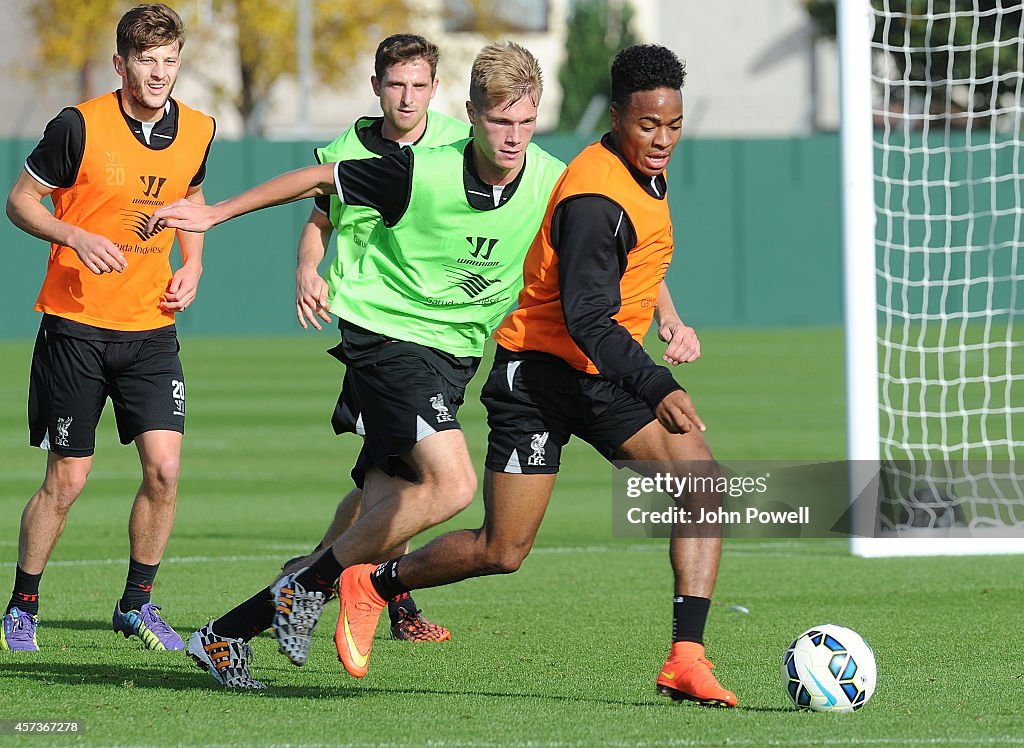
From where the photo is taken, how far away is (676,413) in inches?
214

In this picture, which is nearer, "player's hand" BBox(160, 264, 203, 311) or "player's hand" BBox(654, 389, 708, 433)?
"player's hand" BBox(654, 389, 708, 433)

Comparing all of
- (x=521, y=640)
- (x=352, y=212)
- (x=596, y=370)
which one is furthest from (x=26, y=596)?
(x=596, y=370)

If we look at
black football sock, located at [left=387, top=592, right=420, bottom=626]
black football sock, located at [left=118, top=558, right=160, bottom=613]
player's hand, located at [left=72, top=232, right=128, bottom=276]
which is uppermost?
player's hand, located at [left=72, top=232, right=128, bottom=276]

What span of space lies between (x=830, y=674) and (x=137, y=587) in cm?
301

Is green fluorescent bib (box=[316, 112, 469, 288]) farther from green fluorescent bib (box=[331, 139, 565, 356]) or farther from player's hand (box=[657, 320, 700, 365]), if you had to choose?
player's hand (box=[657, 320, 700, 365])

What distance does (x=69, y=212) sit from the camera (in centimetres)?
702

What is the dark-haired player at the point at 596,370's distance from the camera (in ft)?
18.7

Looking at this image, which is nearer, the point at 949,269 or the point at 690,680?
the point at 690,680

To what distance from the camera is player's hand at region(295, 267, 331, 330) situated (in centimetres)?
704

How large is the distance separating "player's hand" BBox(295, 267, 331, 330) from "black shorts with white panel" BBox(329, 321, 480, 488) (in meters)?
0.18

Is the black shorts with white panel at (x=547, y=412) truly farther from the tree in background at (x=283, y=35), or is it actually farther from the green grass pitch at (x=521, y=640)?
the tree in background at (x=283, y=35)

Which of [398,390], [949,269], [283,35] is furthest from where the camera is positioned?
[283,35]

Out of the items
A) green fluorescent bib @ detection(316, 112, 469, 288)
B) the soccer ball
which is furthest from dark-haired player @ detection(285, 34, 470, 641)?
the soccer ball

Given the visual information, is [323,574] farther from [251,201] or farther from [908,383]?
[908,383]
